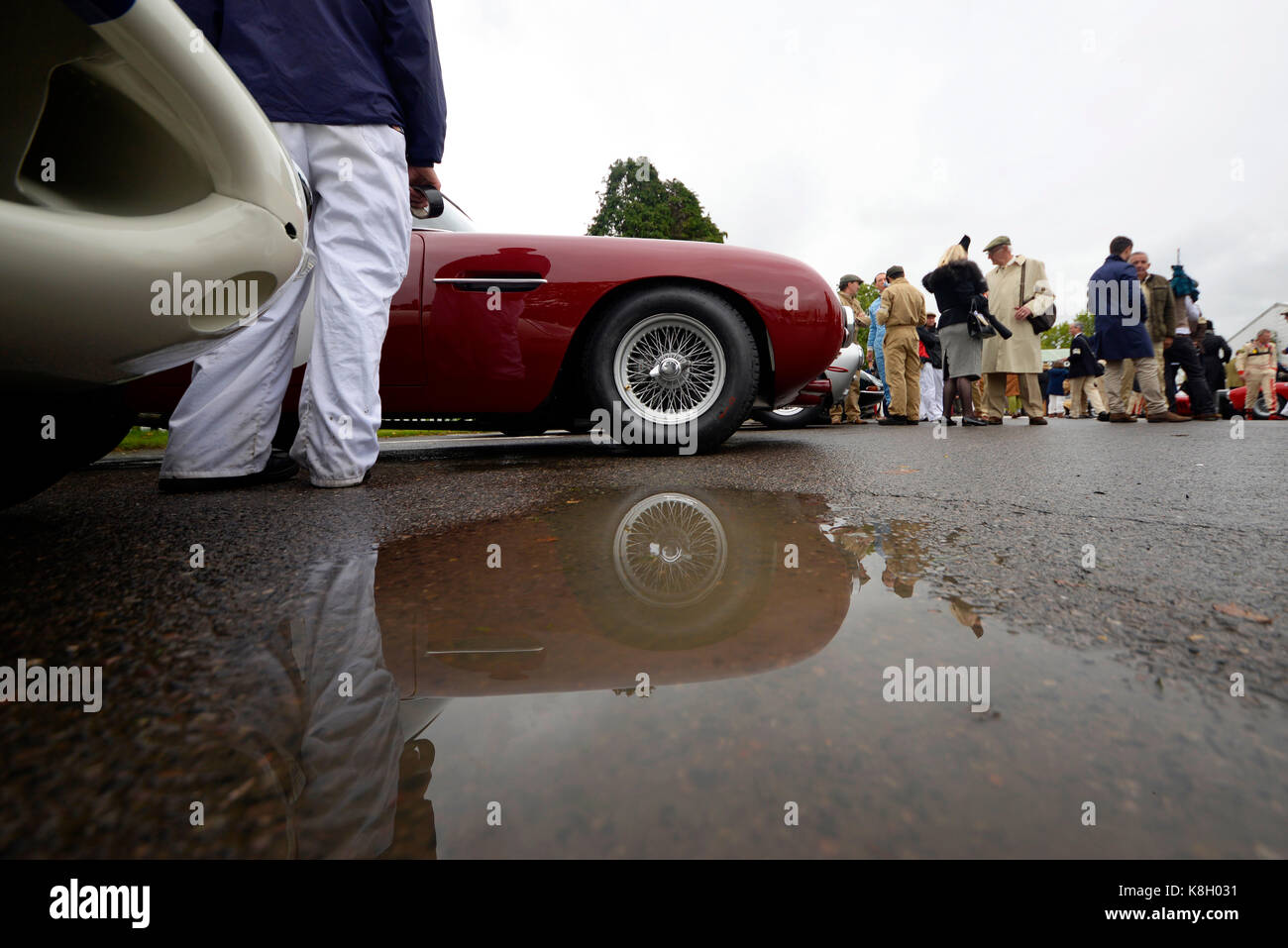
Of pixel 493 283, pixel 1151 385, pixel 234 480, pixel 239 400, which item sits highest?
pixel 1151 385

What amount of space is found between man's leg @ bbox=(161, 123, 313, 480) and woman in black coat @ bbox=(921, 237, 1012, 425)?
245 inches

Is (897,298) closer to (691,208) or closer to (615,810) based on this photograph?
(615,810)

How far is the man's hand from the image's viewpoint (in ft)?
9.26

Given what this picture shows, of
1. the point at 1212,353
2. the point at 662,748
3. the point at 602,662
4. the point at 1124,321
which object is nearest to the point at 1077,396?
the point at 1212,353

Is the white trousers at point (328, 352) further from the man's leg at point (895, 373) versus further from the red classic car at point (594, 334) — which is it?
the man's leg at point (895, 373)

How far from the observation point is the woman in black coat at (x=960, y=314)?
6664mm

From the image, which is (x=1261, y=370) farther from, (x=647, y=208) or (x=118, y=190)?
(x=647, y=208)

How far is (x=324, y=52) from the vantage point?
92.4 inches

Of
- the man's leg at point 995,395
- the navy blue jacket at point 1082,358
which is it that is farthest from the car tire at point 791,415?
the navy blue jacket at point 1082,358

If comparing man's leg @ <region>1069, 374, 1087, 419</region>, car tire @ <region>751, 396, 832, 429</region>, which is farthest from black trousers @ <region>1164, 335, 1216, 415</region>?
car tire @ <region>751, 396, 832, 429</region>

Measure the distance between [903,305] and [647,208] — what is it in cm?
2343

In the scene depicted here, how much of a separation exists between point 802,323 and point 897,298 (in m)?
4.82

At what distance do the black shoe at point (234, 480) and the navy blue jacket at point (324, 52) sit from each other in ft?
4.29
